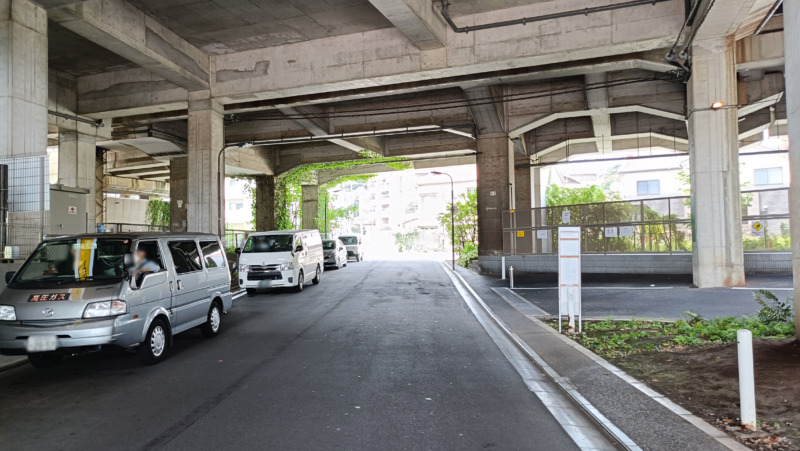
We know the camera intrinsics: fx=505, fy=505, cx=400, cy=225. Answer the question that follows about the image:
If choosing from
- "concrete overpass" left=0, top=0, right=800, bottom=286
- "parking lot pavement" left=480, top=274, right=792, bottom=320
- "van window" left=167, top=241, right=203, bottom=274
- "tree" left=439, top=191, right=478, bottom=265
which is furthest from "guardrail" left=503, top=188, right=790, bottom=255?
"van window" left=167, top=241, right=203, bottom=274

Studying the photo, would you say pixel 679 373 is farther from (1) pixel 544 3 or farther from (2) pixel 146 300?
(1) pixel 544 3

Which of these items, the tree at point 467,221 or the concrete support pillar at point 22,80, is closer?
the concrete support pillar at point 22,80

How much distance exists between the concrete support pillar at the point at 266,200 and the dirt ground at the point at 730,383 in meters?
32.3

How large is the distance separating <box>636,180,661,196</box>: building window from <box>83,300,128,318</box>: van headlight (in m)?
59.0

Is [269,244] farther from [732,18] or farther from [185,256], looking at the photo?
[732,18]

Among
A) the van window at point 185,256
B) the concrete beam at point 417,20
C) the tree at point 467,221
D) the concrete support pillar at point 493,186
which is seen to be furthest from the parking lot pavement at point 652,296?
the tree at point 467,221

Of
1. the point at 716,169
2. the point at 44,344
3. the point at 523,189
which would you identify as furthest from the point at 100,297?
the point at 523,189

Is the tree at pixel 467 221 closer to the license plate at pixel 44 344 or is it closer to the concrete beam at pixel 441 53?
the concrete beam at pixel 441 53

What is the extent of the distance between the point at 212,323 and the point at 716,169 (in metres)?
14.5

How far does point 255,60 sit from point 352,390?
15.9m

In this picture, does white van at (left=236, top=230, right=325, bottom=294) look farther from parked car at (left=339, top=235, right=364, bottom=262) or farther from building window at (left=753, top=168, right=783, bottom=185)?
building window at (left=753, top=168, right=783, bottom=185)

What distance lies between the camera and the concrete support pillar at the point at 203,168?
20.3 meters

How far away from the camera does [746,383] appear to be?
179 inches

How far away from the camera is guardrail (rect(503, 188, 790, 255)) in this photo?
18.8 m
